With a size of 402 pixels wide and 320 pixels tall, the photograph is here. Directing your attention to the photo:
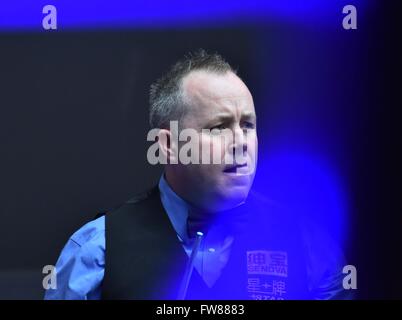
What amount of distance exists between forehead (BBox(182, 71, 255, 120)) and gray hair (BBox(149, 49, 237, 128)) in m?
0.02

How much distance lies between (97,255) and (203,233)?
0.28 metres

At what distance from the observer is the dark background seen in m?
1.74

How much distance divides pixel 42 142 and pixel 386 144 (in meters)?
0.98

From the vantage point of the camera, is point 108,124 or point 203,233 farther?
point 108,124

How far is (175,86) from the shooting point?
1635 mm

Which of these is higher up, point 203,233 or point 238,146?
point 238,146

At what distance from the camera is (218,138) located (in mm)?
1594

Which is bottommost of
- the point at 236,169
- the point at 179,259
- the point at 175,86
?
the point at 179,259

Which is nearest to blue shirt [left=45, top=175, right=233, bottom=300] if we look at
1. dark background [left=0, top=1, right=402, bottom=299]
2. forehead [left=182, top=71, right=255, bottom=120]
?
dark background [left=0, top=1, right=402, bottom=299]

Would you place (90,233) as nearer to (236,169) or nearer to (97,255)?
(97,255)

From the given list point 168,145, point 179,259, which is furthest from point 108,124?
point 179,259

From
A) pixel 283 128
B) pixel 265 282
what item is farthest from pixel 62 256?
pixel 283 128

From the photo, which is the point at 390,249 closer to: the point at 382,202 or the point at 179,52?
the point at 382,202

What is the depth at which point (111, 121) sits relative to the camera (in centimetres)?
176
